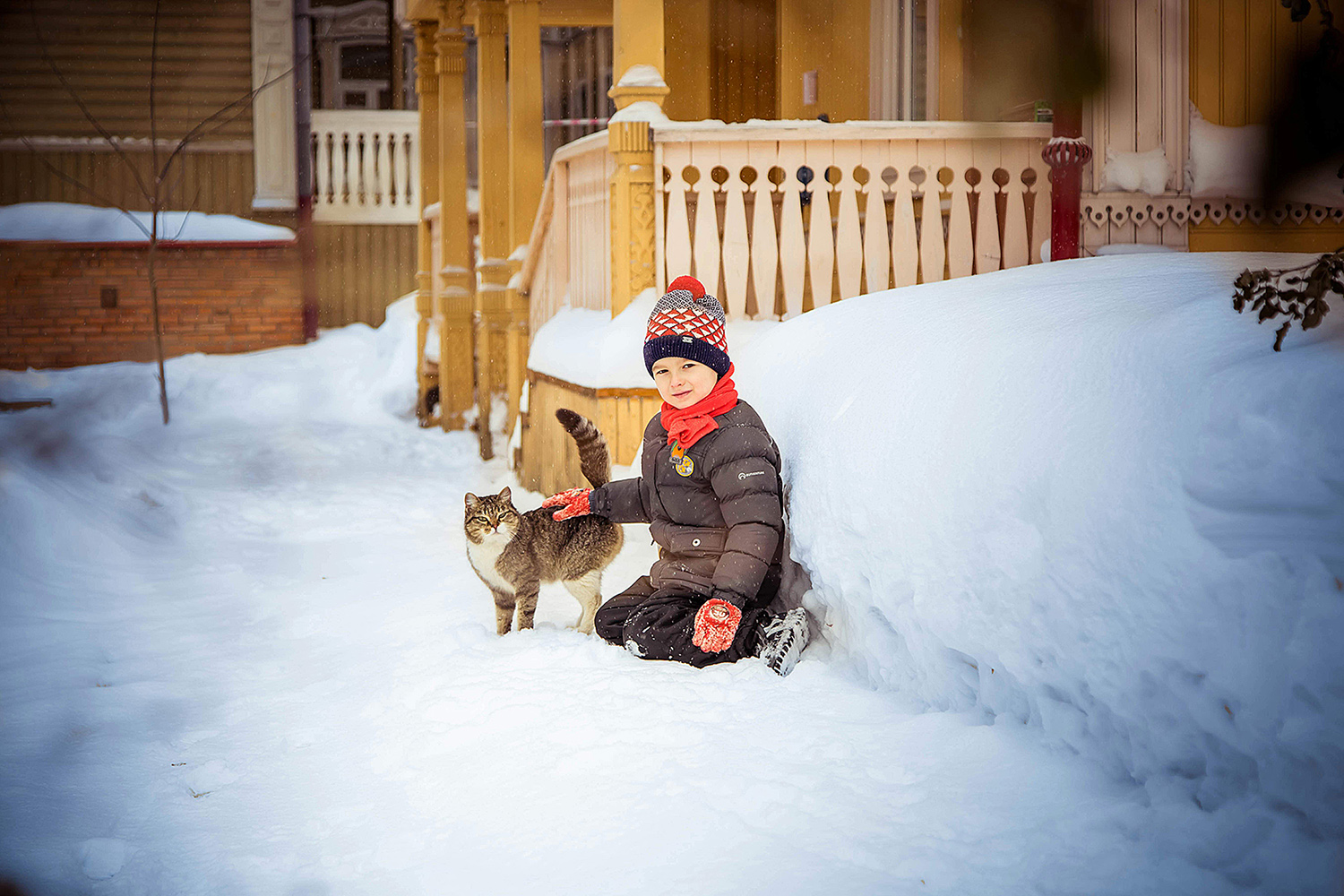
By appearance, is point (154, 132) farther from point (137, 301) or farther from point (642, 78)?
point (642, 78)

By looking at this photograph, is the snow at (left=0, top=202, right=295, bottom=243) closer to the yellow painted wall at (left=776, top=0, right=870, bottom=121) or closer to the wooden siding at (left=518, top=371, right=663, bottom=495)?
the yellow painted wall at (left=776, top=0, right=870, bottom=121)

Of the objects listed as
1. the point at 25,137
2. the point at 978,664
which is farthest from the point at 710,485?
the point at 25,137

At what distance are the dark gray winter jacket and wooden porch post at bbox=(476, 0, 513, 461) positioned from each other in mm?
5381

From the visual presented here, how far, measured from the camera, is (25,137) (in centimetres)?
1387

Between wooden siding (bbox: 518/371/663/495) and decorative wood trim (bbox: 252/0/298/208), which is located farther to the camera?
decorative wood trim (bbox: 252/0/298/208)

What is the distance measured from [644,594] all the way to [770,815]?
138 cm

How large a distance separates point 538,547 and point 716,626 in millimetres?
962

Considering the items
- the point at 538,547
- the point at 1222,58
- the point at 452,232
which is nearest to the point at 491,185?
the point at 452,232

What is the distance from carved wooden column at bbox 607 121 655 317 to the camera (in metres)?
5.30

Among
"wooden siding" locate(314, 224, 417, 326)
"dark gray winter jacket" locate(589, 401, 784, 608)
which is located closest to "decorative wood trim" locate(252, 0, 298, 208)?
"wooden siding" locate(314, 224, 417, 326)

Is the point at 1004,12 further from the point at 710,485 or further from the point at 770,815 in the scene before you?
the point at 710,485

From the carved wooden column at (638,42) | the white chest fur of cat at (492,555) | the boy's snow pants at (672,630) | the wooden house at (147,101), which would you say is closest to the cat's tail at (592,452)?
the white chest fur of cat at (492,555)

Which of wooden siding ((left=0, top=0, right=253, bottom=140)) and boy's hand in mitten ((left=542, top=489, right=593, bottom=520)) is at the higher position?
wooden siding ((left=0, top=0, right=253, bottom=140))

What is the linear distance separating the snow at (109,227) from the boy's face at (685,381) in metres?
11.2
